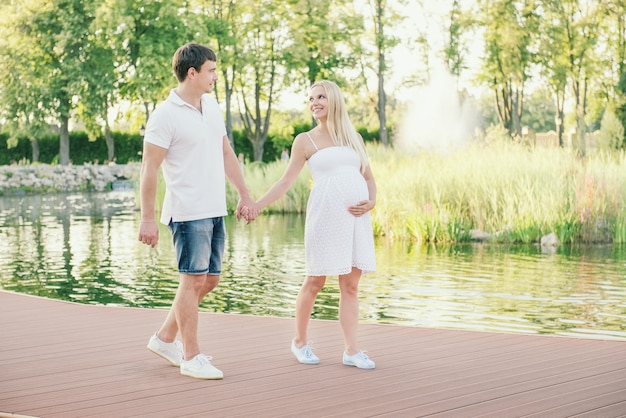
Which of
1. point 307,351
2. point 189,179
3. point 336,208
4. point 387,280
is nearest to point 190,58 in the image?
point 189,179

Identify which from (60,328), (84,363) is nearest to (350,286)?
(84,363)

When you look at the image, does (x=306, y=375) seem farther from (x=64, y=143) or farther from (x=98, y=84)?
(x=64, y=143)

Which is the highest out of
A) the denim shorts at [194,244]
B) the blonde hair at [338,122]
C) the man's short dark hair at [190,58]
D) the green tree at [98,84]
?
the green tree at [98,84]

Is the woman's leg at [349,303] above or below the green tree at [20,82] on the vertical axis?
below

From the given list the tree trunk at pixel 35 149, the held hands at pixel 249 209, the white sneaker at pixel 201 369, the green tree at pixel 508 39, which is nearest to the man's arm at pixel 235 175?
the held hands at pixel 249 209

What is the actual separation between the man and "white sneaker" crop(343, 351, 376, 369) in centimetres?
75

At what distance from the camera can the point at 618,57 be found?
141 feet

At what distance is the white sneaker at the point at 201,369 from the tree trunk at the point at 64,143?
38278 mm

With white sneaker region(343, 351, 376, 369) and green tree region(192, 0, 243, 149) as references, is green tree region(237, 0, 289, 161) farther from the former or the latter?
white sneaker region(343, 351, 376, 369)

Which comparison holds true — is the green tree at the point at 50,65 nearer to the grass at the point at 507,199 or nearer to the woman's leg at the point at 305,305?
the grass at the point at 507,199

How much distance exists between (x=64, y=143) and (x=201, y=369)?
38823 mm

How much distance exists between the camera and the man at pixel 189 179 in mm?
4891

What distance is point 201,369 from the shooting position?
196 inches

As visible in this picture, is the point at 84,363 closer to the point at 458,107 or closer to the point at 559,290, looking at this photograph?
the point at 559,290
